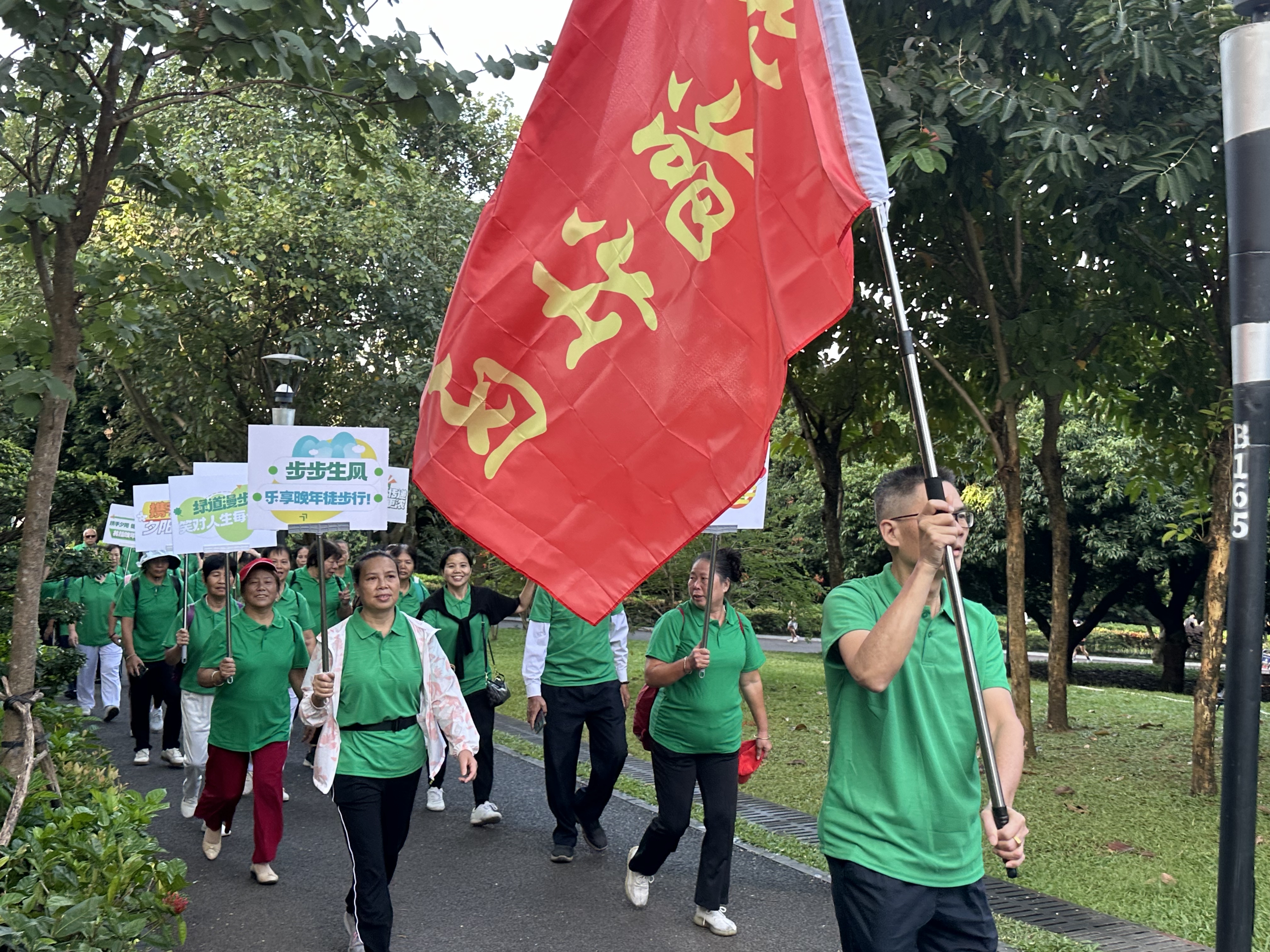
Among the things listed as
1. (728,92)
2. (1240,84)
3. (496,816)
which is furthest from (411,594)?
(1240,84)

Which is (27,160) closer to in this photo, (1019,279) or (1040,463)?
(1019,279)

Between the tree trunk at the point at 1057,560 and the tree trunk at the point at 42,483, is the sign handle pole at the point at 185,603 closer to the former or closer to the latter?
the tree trunk at the point at 42,483

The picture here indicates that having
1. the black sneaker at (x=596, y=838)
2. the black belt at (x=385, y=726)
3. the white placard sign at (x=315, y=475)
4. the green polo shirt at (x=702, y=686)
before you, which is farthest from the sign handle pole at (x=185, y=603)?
the green polo shirt at (x=702, y=686)

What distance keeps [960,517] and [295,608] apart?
24.7 ft

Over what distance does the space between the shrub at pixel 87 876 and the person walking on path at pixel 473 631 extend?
115 inches

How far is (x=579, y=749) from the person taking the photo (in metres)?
7.98

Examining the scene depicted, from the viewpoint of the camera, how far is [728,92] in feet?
11.3

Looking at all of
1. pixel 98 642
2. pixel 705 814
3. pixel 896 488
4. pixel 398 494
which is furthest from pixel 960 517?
pixel 98 642

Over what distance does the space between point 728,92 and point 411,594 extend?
8.29 meters

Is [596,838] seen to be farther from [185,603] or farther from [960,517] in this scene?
[960,517]

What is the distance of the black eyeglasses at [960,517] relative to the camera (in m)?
3.08

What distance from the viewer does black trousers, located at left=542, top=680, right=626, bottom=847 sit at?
7.81 metres

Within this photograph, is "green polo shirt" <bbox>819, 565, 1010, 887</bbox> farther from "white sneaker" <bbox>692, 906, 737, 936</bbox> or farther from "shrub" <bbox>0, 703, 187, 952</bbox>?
"white sneaker" <bbox>692, 906, 737, 936</bbox>

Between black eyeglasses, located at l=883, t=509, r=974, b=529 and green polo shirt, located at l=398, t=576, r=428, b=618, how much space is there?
6654 millimetres
